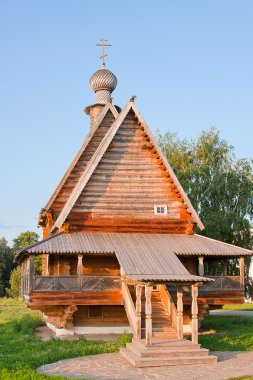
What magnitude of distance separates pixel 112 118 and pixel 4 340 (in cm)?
1150

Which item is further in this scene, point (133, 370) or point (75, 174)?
point (75, 174)

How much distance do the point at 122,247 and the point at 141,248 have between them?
28.1 inches

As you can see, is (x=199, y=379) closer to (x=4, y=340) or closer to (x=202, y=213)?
(x=4, y=340)

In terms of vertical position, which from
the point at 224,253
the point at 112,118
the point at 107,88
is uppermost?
the point at 107,88

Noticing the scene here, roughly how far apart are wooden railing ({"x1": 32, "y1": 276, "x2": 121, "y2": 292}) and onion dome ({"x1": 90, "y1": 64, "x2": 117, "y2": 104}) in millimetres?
11810

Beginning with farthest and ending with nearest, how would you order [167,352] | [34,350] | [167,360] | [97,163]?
[97,163]
[34,350]
[167,352]
[167,360]

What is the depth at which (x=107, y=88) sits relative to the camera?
27781 millimetres

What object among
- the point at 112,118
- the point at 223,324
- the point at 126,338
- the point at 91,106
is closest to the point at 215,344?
the point at 126,338

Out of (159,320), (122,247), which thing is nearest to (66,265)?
(122,247)

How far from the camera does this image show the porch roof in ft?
54.8

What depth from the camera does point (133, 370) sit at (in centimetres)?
1314

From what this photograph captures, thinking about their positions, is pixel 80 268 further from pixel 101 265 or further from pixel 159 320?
pixel 159 320

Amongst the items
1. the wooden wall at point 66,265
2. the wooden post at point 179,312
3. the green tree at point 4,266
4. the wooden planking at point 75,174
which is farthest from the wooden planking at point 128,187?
the green tree at point 4,266

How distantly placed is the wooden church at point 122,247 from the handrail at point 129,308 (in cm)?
3
